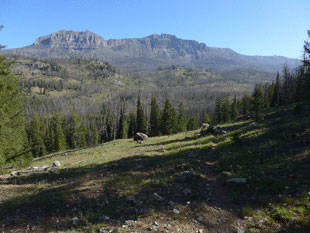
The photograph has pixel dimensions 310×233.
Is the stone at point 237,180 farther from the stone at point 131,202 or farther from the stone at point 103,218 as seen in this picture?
the stone at point 103,218

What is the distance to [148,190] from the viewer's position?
9.07m

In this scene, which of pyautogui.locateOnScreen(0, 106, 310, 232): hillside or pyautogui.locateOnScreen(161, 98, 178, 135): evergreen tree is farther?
pyautogui.locateOnScreen(161, 98, 178, 135): evergreen tree

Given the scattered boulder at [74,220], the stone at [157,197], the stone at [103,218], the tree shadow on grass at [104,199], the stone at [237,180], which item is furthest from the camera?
the stone at [237,180]

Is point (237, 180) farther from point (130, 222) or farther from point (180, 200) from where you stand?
point (130, 222)

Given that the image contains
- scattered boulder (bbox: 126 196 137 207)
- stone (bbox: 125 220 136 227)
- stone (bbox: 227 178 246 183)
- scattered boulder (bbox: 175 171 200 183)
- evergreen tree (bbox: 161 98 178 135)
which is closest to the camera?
stone (bbox: 125 220 136 227)

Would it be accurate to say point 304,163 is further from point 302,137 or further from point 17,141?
point 17,141

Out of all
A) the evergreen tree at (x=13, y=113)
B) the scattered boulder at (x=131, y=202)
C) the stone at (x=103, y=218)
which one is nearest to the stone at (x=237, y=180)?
the scattered boulder at (x=131, y=202)

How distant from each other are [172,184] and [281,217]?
487 cm

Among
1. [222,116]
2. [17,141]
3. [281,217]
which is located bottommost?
[222,116]

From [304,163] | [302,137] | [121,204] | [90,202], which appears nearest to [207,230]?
[121,204]

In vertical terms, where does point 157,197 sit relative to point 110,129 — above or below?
above

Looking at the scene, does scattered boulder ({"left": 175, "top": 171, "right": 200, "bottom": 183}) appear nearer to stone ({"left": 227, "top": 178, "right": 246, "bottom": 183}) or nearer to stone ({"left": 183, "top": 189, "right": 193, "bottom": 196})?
stone ({"left": 183, "top": 189, "right": 193, "bottom": 196})

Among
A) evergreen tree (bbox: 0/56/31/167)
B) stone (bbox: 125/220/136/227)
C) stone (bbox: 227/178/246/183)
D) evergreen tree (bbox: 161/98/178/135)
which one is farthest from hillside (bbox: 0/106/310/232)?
evergreen tree (bbox: 161/98/178/135)

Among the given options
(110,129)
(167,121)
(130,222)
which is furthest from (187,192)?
(110,129)
